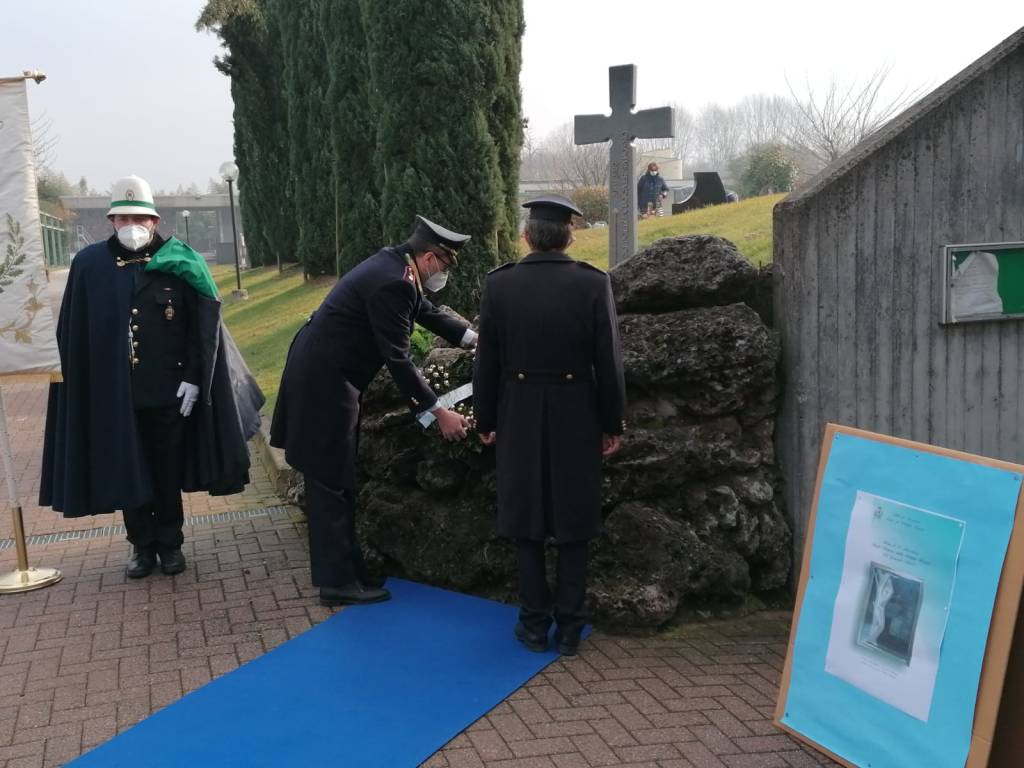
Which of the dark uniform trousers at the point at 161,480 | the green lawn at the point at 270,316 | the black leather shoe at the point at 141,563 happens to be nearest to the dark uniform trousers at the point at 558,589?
the dark uniform trousers at the point at 161,480

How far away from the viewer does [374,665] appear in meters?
4.02

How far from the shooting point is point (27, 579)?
5109 mm

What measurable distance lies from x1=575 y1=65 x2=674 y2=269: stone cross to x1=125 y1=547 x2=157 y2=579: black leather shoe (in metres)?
4.99

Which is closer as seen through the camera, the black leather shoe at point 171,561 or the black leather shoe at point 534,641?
the black leather shoe at point 534,641

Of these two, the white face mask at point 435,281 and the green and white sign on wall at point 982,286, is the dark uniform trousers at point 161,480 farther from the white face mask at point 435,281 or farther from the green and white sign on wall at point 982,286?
the green and white sign on wall at point 982,286

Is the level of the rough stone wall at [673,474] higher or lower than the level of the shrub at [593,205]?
lower

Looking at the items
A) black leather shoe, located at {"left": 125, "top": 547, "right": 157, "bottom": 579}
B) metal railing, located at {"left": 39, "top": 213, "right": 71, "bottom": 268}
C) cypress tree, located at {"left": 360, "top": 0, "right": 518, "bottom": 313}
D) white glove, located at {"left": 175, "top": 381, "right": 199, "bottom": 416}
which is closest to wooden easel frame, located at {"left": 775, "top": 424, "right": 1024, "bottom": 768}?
white glove, located at {"left": 175, "top": 381, "right": 199, "bottom": 416}

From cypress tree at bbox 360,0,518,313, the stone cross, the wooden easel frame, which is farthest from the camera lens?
cypress tree at bbox 360,0,518,313

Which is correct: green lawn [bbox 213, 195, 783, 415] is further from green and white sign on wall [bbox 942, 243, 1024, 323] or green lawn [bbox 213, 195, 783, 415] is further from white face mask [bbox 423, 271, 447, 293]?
green and white sign on wall [bbox 942, 243, 1024, 323]

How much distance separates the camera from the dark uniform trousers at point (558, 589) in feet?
13.4

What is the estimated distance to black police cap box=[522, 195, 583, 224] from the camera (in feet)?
13.0

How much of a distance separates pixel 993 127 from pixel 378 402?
11.2 ft

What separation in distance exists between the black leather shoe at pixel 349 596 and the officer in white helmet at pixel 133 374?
3.00ft

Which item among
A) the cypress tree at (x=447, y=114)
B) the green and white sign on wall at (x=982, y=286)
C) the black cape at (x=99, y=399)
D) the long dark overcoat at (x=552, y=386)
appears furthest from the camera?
the cypress tree at (x=447, y=114)
